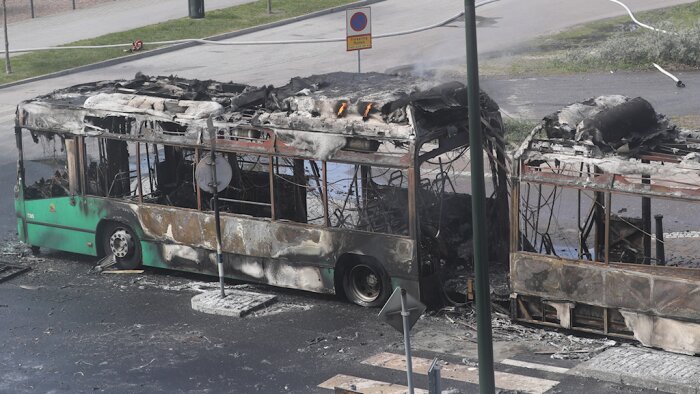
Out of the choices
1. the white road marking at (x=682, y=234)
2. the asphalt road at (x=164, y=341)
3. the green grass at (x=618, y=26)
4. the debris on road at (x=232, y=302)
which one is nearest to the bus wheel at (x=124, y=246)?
the asphalt road at (x=164, y=341)

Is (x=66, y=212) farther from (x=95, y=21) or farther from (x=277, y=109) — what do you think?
(x=95, y=21)

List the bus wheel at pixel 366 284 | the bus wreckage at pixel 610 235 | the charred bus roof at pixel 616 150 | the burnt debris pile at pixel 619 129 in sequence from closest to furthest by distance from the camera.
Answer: the bus wreckage at pixel 610 235 < the charred bus roof at pixel 616 150 < the burnt debris pile at pixel 619 129 < the bus wheel at pixel 366 284

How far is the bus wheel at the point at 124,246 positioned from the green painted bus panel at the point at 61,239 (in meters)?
0.44

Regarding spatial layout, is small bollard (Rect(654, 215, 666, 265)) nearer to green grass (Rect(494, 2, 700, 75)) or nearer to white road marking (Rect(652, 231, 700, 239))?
white road marking (Rect(652, 231, 700, 239))

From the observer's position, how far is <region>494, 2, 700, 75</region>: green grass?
32.7 meters

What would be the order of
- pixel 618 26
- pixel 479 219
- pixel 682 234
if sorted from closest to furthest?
pixel 479 219, pixel 682 234, pixel 618 26

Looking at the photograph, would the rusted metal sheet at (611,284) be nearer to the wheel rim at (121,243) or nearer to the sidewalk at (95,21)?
the wheel rim at (121,243)

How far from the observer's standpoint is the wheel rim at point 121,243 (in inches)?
717

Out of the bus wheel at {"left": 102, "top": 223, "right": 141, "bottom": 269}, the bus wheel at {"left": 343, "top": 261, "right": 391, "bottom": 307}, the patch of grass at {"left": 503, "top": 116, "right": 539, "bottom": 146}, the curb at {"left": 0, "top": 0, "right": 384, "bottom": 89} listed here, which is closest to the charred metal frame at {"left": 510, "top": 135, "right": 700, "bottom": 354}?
the bus wheel at {"left": 343, "top": 261, "right": 391, "bottom": 307}

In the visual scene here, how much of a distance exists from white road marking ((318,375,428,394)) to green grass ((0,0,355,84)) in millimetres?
23723

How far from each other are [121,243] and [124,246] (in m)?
0.07

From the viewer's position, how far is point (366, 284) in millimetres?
15969

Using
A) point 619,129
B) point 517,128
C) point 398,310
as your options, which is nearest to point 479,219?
point 398,310

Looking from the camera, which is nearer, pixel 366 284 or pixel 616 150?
pixel 616 150
